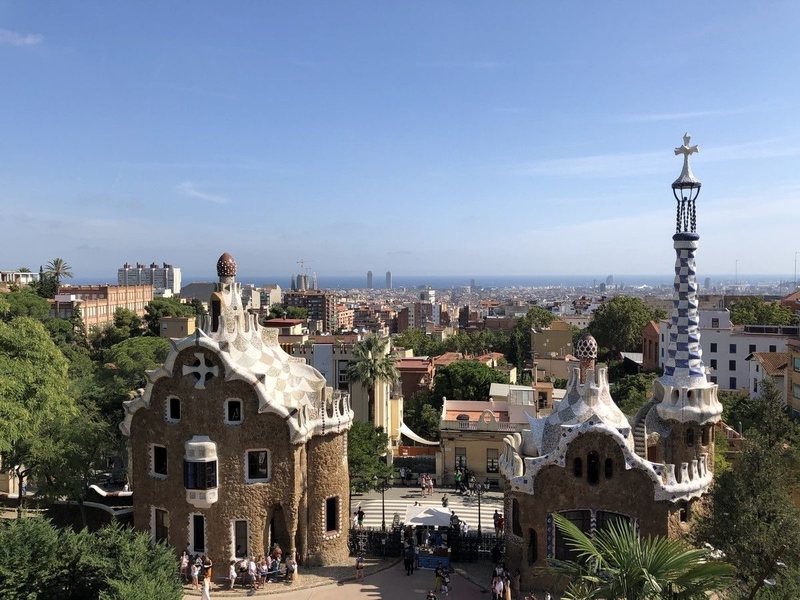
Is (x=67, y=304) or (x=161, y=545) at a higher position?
(x=67, y=304)

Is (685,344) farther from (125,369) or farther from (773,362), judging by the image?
(125,369)

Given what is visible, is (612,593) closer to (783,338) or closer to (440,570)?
(440,570)

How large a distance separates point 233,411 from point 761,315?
79.0m

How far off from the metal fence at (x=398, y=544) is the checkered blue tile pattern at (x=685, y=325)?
9760mm

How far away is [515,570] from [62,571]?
14.5 meters

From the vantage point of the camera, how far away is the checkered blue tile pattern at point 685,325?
25969 millimetres

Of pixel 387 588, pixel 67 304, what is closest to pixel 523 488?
pixel 387 588

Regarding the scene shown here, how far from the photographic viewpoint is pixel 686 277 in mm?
26484

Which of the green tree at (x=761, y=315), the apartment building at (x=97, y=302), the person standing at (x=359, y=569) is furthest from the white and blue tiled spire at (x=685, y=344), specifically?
the apartment building at (x=97, y=302)

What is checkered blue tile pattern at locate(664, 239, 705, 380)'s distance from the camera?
2597 cm

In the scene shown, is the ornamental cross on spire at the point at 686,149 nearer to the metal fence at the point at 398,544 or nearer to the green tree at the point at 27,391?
the metal fence at the point at 398,544

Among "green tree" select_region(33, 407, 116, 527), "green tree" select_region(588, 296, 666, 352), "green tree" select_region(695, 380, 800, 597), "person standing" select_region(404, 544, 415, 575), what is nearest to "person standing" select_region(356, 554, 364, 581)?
"person standing" select_region(404, 544, 415, 575)

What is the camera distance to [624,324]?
88.9 m

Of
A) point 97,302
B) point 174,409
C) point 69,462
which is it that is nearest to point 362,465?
point 174,409
